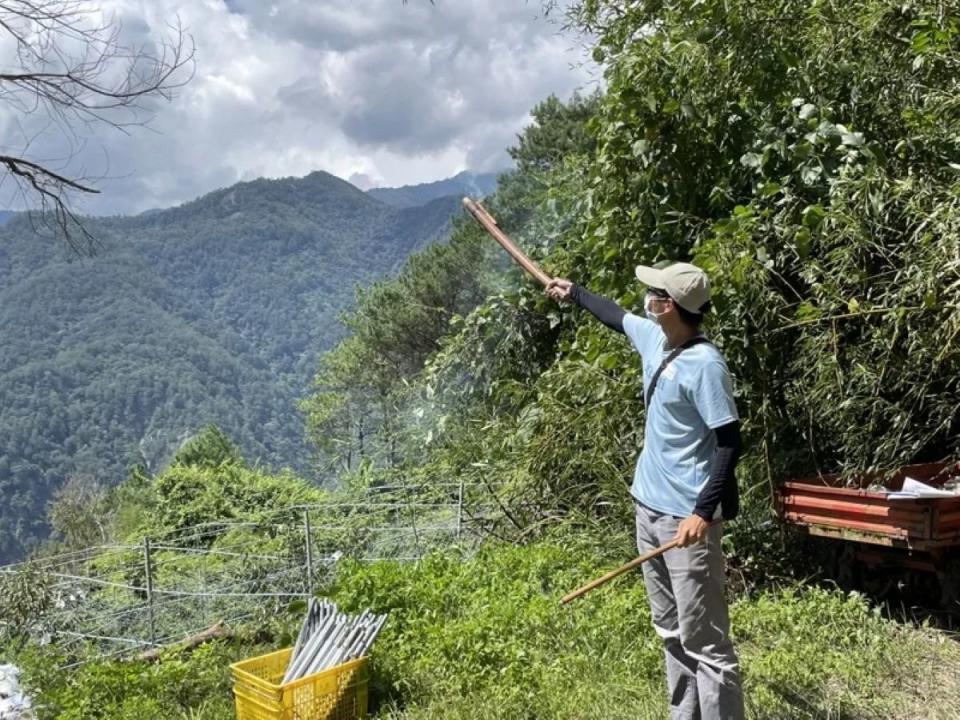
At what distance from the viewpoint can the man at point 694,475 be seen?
2.25 m

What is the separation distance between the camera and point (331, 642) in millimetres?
3316

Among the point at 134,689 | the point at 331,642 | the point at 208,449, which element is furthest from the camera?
the point at 208,449

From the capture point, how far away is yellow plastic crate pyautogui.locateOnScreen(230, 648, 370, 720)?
3008mm

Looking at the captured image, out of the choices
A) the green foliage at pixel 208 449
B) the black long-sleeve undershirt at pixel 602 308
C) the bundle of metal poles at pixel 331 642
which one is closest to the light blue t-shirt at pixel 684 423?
the black long-sleeve undershirt at pixel 602 308

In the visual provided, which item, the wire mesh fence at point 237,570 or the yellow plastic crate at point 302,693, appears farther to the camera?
the wire mesh fence at point 237,570

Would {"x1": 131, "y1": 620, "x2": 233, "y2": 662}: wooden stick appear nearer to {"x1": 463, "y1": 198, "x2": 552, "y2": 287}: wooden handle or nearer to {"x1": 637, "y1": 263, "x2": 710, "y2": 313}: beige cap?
{"x1": 463, "y1": 198, "x2": 552, "y2": 287}: wooden handle

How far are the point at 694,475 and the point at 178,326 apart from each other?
371ft

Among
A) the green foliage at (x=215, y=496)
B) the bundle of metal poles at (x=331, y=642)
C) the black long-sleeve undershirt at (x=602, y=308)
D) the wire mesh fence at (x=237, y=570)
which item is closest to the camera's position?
the black long-sleeve undershirt at (x=602, y=308)

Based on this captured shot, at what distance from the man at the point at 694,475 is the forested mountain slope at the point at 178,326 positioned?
32.7 meters

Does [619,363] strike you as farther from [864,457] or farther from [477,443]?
[477,443]

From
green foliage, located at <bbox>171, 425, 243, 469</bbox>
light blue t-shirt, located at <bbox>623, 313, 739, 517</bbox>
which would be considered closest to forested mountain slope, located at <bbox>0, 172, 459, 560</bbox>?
green foliage, located at <bbox>171, 425, 243, 469</bbox>

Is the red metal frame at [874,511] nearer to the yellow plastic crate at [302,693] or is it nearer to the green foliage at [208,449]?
the yellow plastic crate at [302,693]

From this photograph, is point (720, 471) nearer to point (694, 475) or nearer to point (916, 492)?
point (694, 475)


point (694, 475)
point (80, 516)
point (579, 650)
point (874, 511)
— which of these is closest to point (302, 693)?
point (579, 650)
